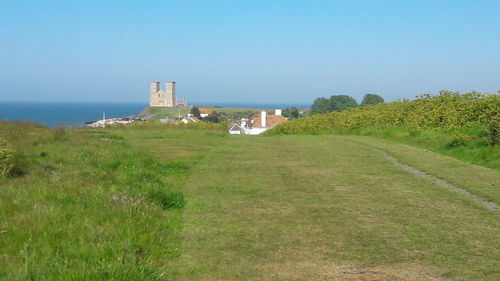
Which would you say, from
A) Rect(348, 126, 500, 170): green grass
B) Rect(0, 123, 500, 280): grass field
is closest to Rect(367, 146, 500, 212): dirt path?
Rect(0, 123, 500, 280): grass field

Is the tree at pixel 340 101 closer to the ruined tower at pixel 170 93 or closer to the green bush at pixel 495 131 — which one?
the green bush at pixel 495 131

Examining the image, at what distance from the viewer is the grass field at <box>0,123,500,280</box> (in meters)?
4.86

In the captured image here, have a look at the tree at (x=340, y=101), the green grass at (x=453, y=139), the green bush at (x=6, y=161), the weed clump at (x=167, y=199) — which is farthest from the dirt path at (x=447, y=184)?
the tree at (x=340, y=101)

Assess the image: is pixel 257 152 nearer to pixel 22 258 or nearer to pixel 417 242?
pixel 417 242

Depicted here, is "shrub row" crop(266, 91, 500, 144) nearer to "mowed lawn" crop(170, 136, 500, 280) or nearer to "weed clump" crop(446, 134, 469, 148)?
"weed clump" crop(446, 134, 469, 148)

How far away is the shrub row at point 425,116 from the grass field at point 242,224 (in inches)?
295

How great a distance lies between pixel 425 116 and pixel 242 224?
18.1 meters

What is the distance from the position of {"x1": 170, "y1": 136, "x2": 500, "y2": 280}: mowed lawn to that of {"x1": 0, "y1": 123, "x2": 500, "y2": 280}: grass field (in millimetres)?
18

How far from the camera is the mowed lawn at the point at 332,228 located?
4941mm

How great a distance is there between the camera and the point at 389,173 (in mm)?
11266

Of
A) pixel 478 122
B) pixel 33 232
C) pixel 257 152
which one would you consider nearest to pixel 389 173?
pixel 257 152

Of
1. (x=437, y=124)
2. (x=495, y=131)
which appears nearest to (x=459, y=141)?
A: (x=495, y=131)

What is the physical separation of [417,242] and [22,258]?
411 centimetres

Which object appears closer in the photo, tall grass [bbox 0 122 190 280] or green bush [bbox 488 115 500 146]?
tall grass [bbox 0 122 190 280]
